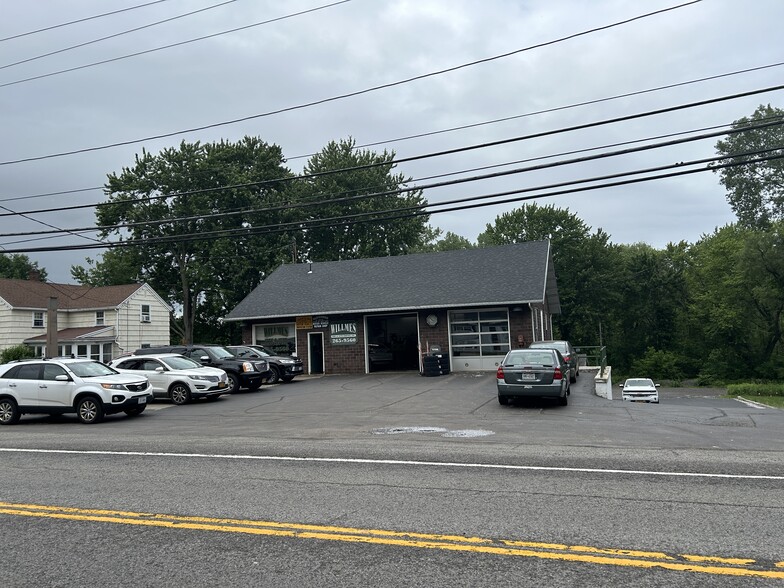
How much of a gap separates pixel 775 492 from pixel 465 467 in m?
3.58

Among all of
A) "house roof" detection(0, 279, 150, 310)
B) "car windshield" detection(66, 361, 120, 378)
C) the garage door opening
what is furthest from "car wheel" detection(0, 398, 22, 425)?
"house roof" detection(0, 279, 150, 310)

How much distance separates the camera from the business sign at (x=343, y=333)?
29312 mm

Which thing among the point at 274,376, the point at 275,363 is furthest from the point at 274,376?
the point at 275,363

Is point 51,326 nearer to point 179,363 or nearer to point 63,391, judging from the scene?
point 179,363

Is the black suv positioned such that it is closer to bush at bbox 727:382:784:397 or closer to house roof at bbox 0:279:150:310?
house roof at bbox 0:279:150:310

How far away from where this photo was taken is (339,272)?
111 feet

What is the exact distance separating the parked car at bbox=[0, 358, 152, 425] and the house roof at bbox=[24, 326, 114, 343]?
78.2ft

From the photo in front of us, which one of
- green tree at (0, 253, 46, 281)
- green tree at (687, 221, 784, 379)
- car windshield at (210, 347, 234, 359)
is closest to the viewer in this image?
car windshield at (210, 347, 234, 359)

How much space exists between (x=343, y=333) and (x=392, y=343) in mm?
3820

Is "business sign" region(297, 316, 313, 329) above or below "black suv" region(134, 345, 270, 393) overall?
above

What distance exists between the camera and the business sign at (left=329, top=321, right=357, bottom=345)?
96.2 feet

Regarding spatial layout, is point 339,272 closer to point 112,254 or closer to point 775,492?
point 775,492

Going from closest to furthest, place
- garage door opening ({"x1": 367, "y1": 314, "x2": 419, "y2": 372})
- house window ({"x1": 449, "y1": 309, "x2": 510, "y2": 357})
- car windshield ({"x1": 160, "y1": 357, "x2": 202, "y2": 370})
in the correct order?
car windshield ({"x1": 160, "y1": 357, "x2": 202, "y2": 370}), house window ({"x1": 449, "y1": 309, "x2": 510, "y2": 357}), garage door opening ({"x1": 367, "y1": 314, "x2": 419, "y2": 372})

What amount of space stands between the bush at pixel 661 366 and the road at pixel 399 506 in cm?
4145
